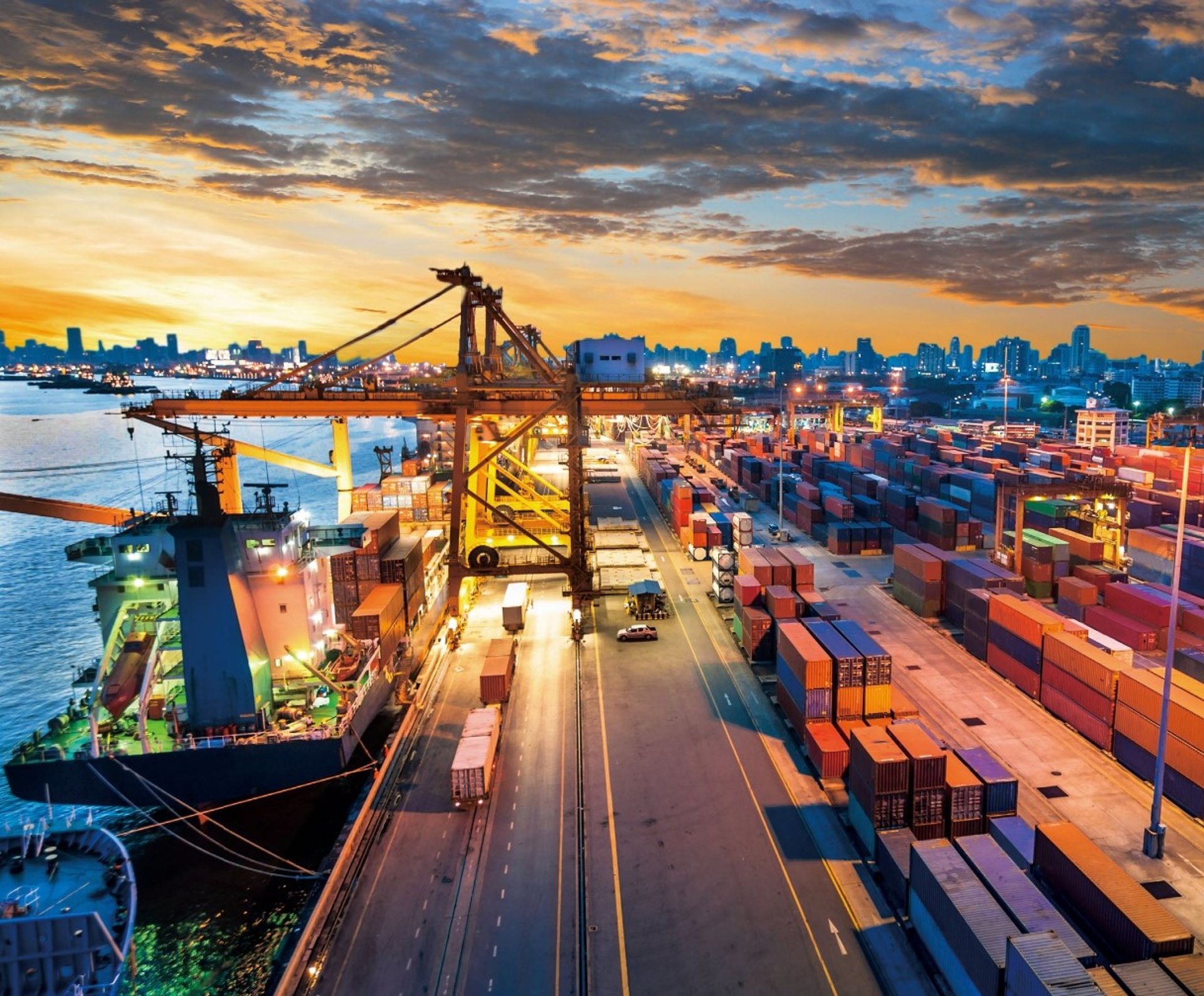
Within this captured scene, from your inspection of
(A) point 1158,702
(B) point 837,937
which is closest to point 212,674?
(B) point 837,937

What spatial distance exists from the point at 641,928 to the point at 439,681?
17725 millimetres

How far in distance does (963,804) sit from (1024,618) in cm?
Answer: 1306

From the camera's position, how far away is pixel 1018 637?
29.7 meters

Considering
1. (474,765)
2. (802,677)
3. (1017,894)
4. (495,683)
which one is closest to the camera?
(1017,894)

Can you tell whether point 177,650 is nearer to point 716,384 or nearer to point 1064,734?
point 716,384

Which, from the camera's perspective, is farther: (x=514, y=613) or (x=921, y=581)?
(x=921, y=581)

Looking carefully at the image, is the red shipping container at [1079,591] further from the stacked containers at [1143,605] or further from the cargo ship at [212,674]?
the cargo ship at [212,674]

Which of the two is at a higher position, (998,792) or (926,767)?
(926,767)

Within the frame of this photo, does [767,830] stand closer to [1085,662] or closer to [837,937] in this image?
[837,937]

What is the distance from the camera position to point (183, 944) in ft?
64.3

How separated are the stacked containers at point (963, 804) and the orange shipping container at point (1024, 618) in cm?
1173

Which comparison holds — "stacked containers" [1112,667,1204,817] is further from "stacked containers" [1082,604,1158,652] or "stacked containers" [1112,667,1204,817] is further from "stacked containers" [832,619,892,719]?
"stacked containers" [832,619,892,719]

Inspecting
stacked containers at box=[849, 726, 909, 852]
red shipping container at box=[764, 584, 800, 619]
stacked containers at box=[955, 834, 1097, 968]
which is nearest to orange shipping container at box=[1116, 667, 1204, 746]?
stacked containers at box=[849, 726, 909, 852]

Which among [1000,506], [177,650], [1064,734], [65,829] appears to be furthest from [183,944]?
[1000,506]
